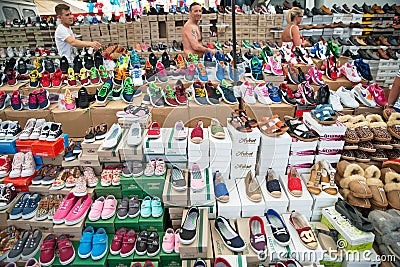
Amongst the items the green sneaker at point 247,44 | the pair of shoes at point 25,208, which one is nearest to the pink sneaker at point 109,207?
the pair of shoes at point 25,208

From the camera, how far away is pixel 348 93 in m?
2.49

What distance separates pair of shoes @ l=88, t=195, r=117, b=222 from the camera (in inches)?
66.9

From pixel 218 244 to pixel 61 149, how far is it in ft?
4.33

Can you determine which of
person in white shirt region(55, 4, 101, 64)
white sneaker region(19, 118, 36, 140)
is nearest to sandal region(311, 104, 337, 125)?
white sneaker region(19, 118, 36, 140)

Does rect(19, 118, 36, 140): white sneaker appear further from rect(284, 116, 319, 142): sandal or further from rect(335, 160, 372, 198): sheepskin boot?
rect(335, 160, 372, 198): sheepskin boot

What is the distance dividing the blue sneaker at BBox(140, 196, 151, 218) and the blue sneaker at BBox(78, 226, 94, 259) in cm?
31

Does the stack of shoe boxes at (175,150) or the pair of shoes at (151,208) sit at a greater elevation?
the stack of shoe boxes at (175,150)

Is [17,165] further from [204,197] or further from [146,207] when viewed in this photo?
[204,197]

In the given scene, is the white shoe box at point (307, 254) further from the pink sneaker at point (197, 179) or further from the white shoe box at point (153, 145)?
the white shoe box at point (153, 145)

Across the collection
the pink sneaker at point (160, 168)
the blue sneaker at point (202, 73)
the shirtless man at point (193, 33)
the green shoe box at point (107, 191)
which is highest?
the shirtless man at point (193, 33)

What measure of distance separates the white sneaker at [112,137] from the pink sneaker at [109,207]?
0.33m

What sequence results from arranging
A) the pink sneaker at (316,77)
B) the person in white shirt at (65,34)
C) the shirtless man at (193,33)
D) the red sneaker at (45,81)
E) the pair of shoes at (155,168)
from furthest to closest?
the shirtless man at (193,33) < the person in white shirt at (65,34) < the pink sneaker at (316,77) < the red sneaker at (45,81) < the pair of shoes at (155,168)

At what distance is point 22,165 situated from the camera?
6.41ft

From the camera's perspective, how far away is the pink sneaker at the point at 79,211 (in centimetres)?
165
